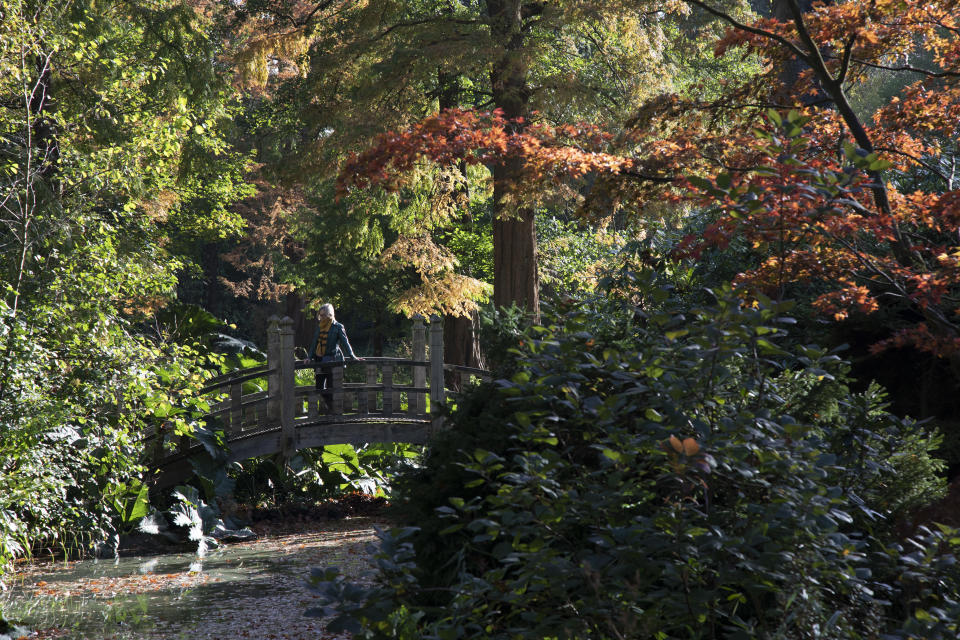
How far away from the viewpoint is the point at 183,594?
7898 mm

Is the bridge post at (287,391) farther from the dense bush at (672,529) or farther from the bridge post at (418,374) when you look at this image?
the dense bush at (672,529)

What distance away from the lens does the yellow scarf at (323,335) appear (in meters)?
12.6

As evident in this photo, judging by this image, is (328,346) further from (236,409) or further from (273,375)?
(236,409)

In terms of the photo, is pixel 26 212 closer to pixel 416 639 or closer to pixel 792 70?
pixel 416 639

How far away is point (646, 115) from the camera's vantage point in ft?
18.7

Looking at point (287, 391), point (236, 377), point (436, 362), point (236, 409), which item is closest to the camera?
point (236, 409)

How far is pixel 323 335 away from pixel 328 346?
18 centimetres

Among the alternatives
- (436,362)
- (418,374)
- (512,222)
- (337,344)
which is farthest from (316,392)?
(512,222)

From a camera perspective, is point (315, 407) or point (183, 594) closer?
point (183, 594)

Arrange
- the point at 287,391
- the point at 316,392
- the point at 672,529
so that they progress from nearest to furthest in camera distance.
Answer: the point at 672,529 → the point at 287,391 → the point at 316,392

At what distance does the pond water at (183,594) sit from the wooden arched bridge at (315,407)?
2.05 m

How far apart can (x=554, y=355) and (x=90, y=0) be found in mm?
10329

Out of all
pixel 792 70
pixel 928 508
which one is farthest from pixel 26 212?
pixel 792 70

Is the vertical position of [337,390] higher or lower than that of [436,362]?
lower
